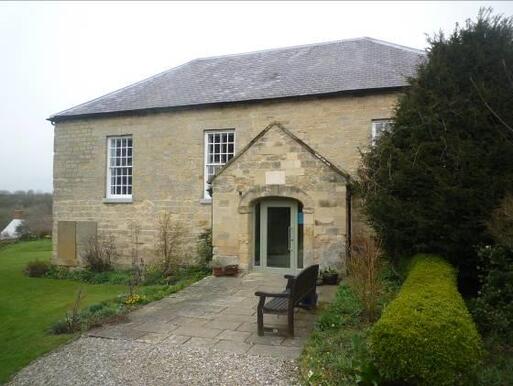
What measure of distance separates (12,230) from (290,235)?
106 ft

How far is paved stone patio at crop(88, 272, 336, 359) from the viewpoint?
6.88 m

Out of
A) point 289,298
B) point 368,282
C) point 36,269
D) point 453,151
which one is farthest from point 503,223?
point 36,269

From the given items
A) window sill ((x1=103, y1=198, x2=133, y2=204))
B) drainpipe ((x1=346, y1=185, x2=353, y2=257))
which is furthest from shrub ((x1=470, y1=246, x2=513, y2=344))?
window sill ((x1=103, y1=198, x2=133, y2=204))

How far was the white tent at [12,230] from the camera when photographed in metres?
34.8

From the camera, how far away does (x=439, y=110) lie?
26.1 ft

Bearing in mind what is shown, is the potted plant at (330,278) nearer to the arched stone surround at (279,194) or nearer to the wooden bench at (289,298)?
the arched stone surround at (279,194)

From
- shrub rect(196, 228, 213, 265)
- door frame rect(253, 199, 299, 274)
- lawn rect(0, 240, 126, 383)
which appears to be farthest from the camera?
shrub rect(196, 228, 213, 265)

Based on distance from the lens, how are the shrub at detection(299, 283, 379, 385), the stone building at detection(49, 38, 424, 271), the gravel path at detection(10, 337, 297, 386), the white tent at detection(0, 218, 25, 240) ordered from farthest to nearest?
1. the white tent at detection(0, 218, 25, 240)
2. the stone building at detection(49, 38, 424, 271)
3. the gravel path at detection(10, 337, 297, 386)
4. the shrub at detection(299, 283, 379, 385)

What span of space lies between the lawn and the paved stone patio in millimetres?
1181

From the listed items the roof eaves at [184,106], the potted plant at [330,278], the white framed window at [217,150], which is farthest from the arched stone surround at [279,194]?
the white framed window at [217,150]

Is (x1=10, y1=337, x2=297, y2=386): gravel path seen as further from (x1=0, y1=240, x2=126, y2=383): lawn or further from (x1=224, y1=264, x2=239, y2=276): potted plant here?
(x1=224, y1=264, x2=239, y2=276): potted plant

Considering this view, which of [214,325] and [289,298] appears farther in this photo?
[214,325]

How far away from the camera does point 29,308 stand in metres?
11.7

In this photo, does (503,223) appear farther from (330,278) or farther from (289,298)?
(330,278)
